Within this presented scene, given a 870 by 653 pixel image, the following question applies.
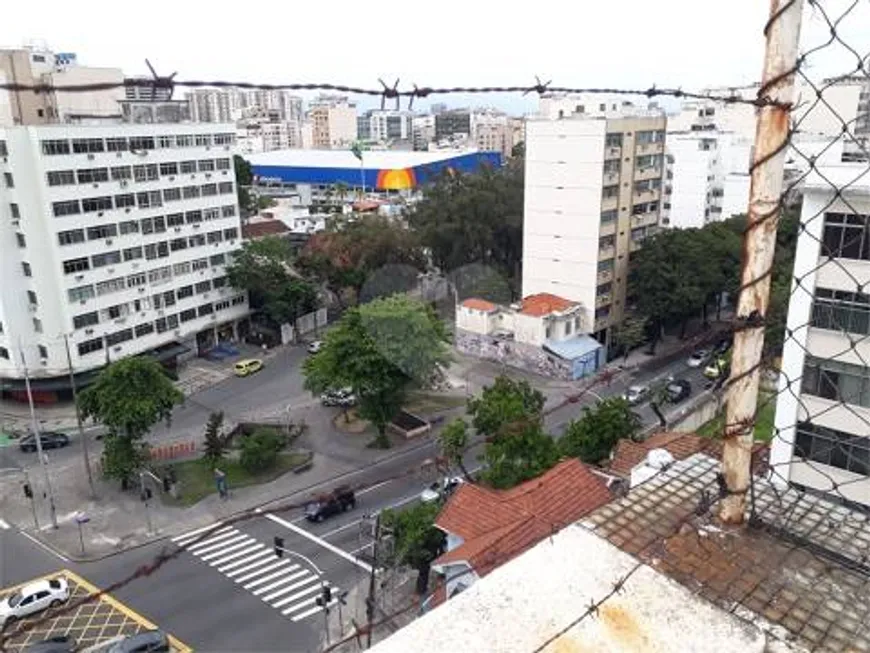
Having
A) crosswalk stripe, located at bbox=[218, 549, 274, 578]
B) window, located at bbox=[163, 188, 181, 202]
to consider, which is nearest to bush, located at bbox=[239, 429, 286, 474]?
crosswalk stripe, located at bbox=[218, 549, 274, 578]

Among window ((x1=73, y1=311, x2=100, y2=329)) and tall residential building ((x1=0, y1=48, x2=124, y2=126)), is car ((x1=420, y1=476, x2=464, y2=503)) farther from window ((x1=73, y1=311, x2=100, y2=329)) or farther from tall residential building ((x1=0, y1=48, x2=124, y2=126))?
tall residential building ((x1=0, y1=48, x2=124, y2=126))

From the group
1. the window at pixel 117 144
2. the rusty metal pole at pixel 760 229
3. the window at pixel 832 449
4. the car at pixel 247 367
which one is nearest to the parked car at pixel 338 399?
the car at pixel 247 367

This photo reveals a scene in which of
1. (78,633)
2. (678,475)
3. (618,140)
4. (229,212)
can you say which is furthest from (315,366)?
(678,475)

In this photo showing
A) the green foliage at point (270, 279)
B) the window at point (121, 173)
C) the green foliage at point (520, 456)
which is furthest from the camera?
the green foliage at point (270, 279)

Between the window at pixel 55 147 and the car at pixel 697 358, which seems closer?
the window at pixel 55 147

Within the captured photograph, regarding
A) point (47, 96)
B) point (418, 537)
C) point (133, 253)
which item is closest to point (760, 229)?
point (418, 537)

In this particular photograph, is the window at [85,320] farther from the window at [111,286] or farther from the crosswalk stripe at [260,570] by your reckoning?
the crosswalk stripe at [260,570]
